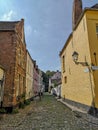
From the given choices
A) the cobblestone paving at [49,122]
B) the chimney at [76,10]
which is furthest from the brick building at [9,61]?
the chimney at [76,10]

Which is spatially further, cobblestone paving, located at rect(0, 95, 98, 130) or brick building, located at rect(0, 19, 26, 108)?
brick building, located at rect(0, 19, 26, 108)

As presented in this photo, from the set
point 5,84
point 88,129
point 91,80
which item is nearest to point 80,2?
point 91,80

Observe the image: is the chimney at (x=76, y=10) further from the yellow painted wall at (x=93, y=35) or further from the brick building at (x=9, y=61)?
the brick building at (x=9, y=61)

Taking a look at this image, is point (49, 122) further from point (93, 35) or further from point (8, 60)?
point (93, 35)

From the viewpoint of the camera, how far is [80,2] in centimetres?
1303

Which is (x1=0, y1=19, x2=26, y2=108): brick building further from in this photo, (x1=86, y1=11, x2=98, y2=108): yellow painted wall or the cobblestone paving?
(x1=86, y1=11, x2=98, y2=108): yellow painted wall

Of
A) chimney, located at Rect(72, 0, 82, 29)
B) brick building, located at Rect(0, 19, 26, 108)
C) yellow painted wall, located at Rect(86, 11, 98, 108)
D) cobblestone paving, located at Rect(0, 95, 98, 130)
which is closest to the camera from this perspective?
cobblestone paving, located at Rect(0, 95, 98, 130)

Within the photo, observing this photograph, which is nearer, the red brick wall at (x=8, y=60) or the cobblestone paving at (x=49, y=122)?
the cobblestone paving at (x=49, y=122)

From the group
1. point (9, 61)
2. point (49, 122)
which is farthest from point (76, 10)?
point (49, 122)

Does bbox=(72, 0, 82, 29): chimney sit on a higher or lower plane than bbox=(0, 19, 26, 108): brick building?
higher

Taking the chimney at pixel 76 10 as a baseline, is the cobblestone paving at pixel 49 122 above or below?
below

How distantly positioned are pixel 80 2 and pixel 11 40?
26.0 ft

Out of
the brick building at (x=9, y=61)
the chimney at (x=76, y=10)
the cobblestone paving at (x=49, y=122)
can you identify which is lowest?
the cobblestone paving at (x=49, y=122)

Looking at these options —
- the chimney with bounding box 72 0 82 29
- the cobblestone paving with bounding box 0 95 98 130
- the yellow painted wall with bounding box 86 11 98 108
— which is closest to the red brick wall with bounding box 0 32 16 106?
the cobblestone paving with bounding box 0 95 98 130
